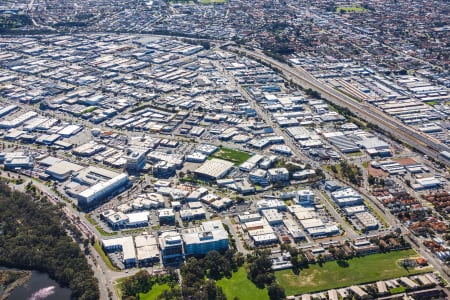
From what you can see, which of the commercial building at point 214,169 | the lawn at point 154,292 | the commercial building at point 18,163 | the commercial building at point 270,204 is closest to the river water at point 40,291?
the lawn at point 154,292

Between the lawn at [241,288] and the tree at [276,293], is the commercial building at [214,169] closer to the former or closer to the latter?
the lawn at [241,288]

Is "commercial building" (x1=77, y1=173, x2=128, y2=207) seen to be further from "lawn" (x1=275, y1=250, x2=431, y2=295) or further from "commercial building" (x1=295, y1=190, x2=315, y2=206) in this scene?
"lawn" (x1=275, y1=250, x2=431, y2=295)

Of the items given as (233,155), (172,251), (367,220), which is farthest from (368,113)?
(172,251)

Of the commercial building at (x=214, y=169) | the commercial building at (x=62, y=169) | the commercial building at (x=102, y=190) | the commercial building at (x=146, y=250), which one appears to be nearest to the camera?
the commercial building at (x=146, y=250)

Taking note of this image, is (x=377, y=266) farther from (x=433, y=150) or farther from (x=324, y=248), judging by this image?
(x=433, y=150)


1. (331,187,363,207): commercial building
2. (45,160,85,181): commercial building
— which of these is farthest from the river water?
(331,187,363,207): commercial building

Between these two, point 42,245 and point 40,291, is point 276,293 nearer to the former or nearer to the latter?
point 40,291
